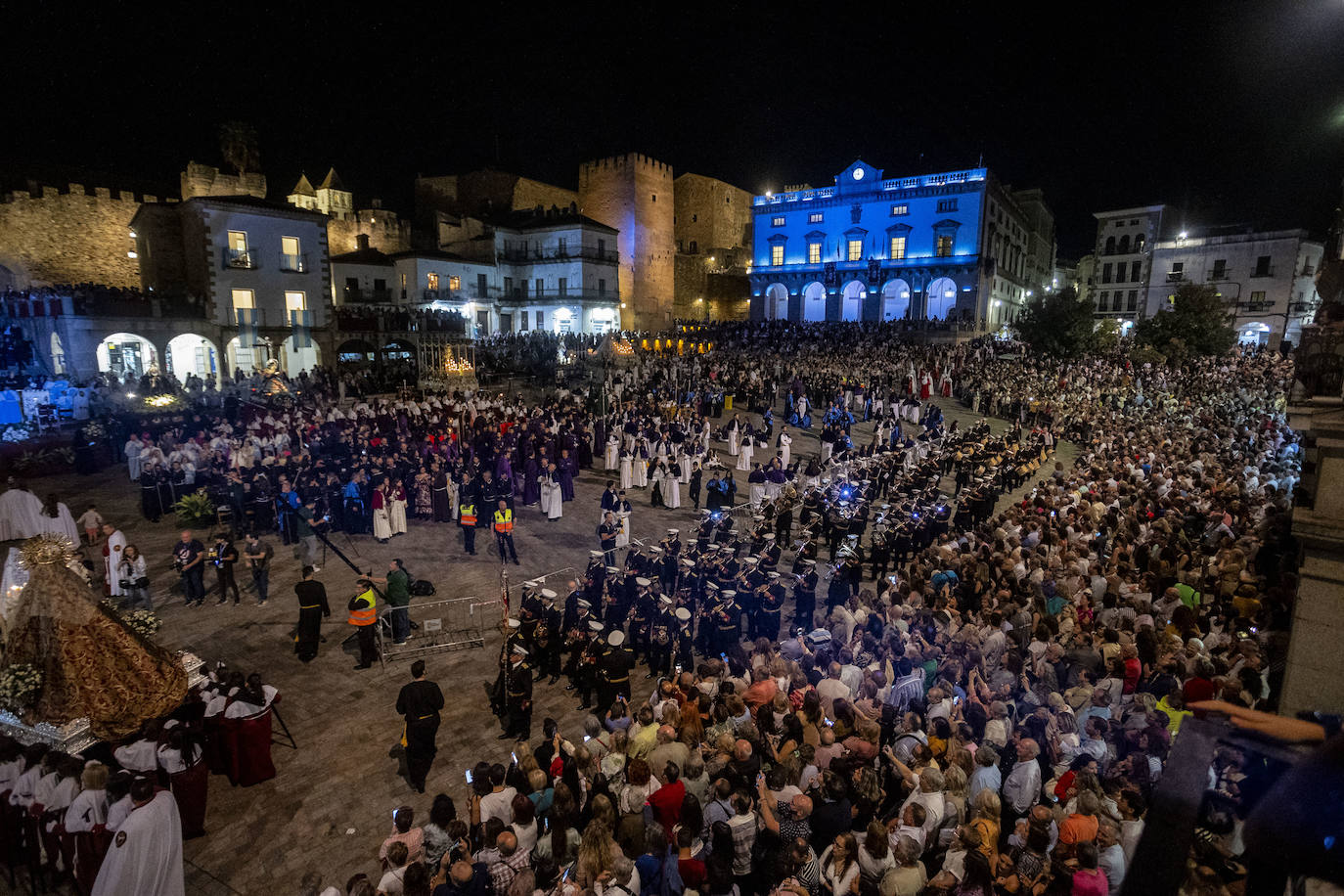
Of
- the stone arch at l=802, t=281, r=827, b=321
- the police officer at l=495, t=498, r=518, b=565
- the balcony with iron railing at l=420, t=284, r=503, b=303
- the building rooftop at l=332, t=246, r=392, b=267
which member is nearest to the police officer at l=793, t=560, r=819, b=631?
the police officer at l=495, t=498, r=518, b=565

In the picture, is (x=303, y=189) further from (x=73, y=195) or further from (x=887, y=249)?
(x=887, y=249)

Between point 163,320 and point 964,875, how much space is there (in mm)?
30884

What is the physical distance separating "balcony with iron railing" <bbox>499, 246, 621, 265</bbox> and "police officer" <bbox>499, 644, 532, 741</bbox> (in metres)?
37.8

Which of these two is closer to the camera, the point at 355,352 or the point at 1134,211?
the point at 355,352

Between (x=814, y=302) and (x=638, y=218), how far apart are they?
1449 cm

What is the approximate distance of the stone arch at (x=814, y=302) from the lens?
161 feet

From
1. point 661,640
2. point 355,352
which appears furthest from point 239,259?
point 661,640

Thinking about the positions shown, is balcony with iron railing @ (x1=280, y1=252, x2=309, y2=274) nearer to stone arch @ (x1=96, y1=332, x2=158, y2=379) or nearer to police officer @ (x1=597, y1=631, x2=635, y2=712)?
stone arch @ (x1=96, y1=332, x2=158, y2=379)

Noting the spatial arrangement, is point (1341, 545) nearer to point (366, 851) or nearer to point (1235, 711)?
point (1235, 711)

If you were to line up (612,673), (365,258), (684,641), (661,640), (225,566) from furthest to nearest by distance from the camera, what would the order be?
1. (365,258)
2. (225,566)
3. (684,641)
4. (661,640)
5. (612,673)

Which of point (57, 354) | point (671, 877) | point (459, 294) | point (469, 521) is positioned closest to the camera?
point (671, 877)

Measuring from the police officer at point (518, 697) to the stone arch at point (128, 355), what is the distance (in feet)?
85.8

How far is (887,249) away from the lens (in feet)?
150

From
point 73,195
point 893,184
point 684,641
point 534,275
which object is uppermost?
point 893,184
